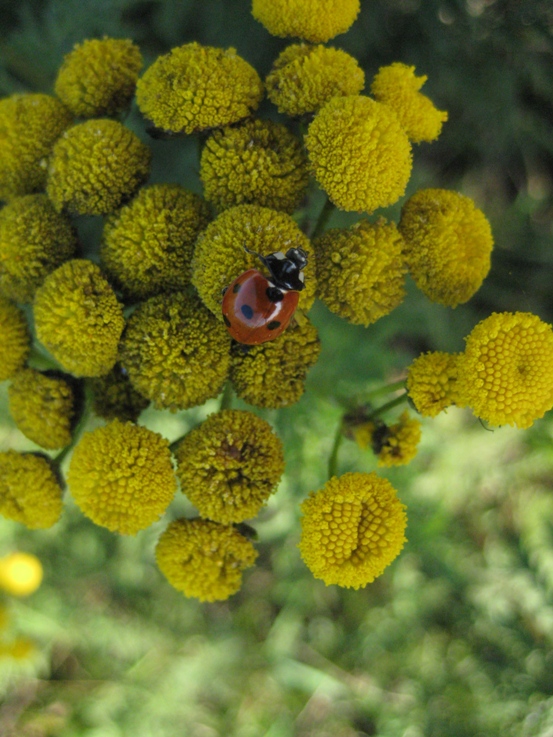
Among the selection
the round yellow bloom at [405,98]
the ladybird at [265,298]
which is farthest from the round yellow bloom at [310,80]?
the ladybird at [265,298]

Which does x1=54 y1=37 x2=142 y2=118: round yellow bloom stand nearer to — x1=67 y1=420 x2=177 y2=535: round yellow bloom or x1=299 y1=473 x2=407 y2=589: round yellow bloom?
x1=67 y1=420 x2=177 y2=535: round yellow bloom

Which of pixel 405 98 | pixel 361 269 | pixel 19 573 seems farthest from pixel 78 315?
pixel 19 573

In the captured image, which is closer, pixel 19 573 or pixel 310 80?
pixel 310 80

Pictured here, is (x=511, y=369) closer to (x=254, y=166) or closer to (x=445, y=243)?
(x=445, y=243)

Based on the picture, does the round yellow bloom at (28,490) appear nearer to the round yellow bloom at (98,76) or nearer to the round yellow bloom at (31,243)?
the round yellow bloom at (31,243)

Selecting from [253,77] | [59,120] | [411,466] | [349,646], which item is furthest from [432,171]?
[349,646]

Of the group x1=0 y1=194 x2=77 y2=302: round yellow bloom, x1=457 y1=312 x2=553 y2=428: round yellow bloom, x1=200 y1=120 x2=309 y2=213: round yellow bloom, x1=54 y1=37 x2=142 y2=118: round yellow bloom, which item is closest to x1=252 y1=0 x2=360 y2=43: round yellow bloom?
x1=200 y1=120 x2=309 y2=213: round yellow bloom
